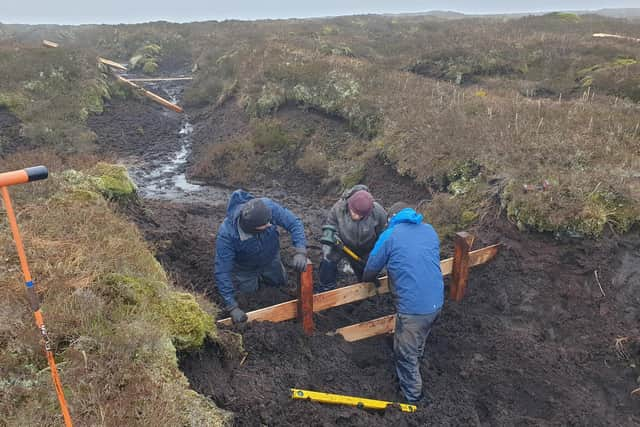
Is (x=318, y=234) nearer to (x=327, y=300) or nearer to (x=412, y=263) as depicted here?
(x=327, y=300)

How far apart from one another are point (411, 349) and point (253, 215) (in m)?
2.46

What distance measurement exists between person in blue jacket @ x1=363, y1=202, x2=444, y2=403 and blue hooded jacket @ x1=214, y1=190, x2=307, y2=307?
1.53 metres

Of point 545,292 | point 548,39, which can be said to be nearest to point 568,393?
point 545,292

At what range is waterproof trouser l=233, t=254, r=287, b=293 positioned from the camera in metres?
6.55

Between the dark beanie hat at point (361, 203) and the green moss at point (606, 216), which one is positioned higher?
the dark beanie hat at point (361, 203)

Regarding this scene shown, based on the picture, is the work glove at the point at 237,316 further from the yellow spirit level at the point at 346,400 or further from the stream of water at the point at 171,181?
the stream of water at the point at 171,181

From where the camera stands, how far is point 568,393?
189 inches

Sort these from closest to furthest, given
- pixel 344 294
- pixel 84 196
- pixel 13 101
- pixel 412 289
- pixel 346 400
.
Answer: pixel 346 400, pixel 412 289, pixel 344 294, pixel 84 196, pixel 13 101

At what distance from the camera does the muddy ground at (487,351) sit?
4031 mm

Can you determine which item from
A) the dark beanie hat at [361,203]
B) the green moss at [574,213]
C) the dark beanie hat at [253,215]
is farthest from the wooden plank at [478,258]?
the dark beanie hat at [253,215]

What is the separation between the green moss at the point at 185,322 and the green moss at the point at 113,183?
151 inches

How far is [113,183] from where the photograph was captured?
757 cm

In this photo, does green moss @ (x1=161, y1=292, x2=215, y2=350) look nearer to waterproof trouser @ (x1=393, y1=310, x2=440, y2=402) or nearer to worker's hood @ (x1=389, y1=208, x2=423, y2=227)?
waterproof trouser @ (x1=393, y1=310, x2=440, y2=402)

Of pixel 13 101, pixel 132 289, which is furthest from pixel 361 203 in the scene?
pixel 13 101
